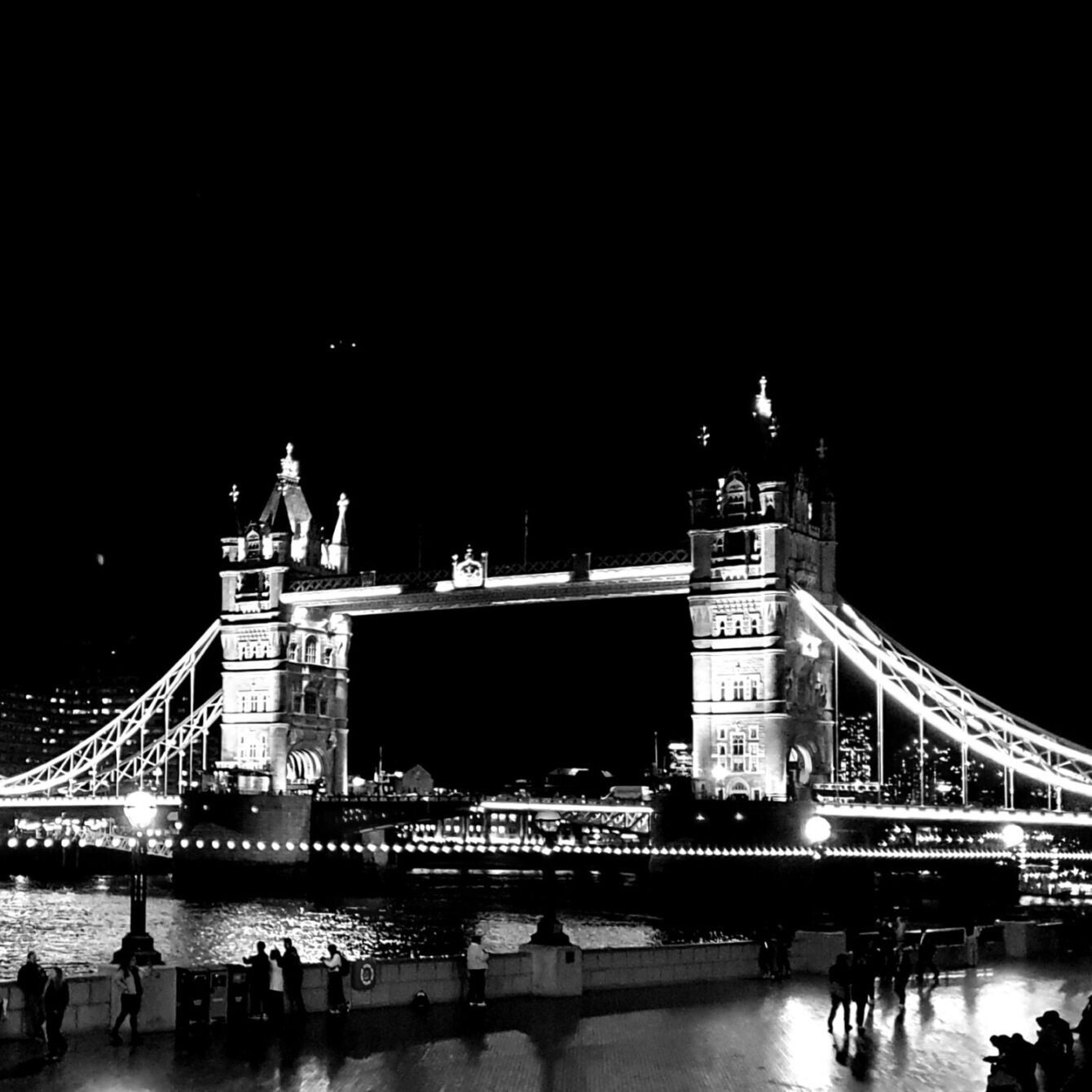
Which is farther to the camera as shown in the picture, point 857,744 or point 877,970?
point 857,744

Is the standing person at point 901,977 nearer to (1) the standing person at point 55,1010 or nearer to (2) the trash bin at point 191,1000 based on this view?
(2) the trash bin at point 191,1000

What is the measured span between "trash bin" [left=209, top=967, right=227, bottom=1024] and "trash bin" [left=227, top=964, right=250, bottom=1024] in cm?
10

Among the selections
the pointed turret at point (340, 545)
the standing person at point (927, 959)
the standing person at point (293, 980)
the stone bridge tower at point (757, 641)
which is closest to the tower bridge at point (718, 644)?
the stone bridge tower at point (757, 641)

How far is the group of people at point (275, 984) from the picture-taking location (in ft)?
78.2

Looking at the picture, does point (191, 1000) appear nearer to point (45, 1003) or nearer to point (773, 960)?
point (45, 1003)

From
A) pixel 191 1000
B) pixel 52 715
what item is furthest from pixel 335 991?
pixel 52 715

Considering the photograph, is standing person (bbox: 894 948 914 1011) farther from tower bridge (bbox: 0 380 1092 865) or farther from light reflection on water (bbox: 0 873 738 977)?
tower bridge (bbox: 0 380 1092 865)

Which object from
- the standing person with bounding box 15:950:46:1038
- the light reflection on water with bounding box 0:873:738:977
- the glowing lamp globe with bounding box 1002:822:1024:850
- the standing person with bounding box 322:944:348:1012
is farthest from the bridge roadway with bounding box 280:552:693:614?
the standing person with bounding box 15:950:46:1038

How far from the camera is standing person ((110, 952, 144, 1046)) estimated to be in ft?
73.8

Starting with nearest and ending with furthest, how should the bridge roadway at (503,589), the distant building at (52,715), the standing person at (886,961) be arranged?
1. the standing person at (886,961)
2. the bridge roadway at (503,589)
3. the distant building at (52,715)

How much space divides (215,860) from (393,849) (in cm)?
995

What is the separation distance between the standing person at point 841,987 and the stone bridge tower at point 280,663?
6992cm

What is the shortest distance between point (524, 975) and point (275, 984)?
474 centimetres

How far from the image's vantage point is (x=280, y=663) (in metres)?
94.1
